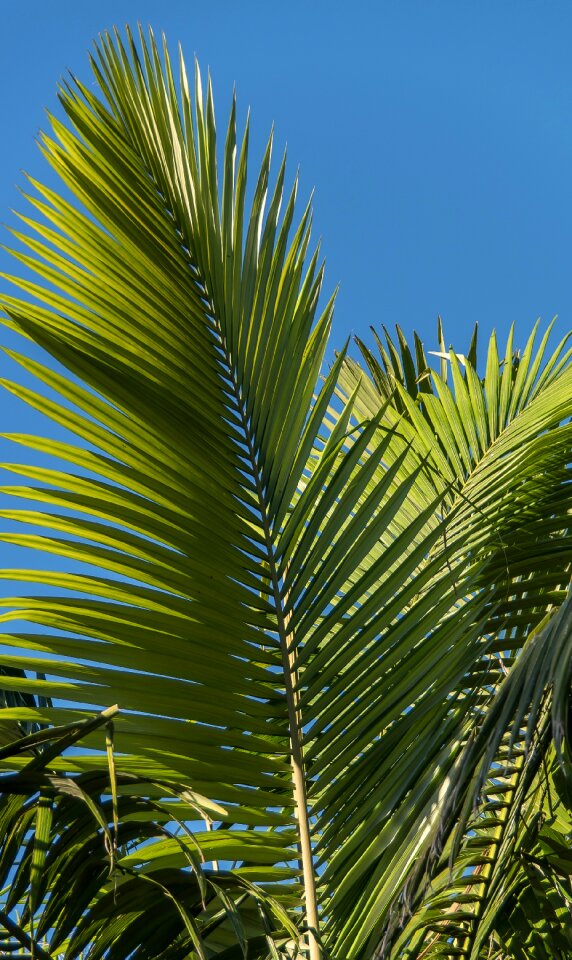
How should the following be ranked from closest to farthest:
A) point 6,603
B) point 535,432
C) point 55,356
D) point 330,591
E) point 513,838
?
1. point 6,603
2. point 55,356
3. point 330,591
4. point 513,838
5. point 535,432

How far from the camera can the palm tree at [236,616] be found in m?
1.17

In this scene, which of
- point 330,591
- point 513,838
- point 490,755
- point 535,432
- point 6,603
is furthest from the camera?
point 535,432

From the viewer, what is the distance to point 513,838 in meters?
1.61

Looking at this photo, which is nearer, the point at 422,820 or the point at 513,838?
the point at 422,820

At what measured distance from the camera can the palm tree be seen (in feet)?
3.83

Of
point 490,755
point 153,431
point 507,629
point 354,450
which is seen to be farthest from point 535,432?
point 490,755

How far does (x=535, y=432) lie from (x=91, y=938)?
110 cm

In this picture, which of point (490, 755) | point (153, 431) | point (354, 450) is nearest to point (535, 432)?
point (354, 450)

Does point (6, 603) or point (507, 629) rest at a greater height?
point (507, 629)

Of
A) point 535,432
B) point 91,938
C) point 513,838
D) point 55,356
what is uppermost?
point 535,432

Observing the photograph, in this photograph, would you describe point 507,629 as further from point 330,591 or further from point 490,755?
point 490,755

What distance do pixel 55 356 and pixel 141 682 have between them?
15.9 inches

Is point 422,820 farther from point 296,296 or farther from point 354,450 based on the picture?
point 296,296

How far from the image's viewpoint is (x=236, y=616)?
56.1 inches
